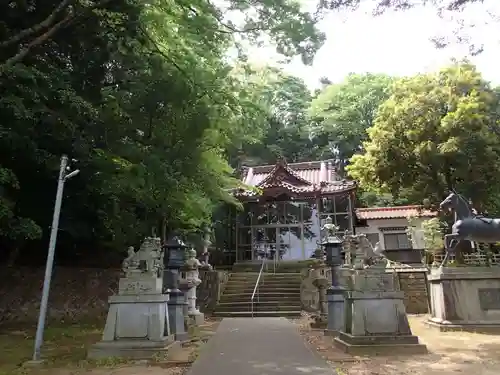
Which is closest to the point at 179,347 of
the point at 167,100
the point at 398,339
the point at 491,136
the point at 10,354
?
the point at 10,354

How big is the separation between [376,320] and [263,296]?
810 centimetres

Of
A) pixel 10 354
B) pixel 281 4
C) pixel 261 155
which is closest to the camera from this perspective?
pixel 10 354

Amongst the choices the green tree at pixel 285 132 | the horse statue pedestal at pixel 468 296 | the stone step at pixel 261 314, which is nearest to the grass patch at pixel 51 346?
the stone step at pixel 261 314

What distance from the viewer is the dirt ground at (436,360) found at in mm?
5453

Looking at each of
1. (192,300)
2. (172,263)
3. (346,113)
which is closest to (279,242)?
(192,300)

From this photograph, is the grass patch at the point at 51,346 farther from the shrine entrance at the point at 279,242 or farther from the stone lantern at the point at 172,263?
the shrine entrance at the point at 279,242

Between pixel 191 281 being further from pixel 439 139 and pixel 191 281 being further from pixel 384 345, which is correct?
pixel 439 139

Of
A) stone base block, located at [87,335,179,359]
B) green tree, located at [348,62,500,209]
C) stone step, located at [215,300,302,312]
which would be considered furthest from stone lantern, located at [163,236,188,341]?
green tree, located at [348,62,500,209]

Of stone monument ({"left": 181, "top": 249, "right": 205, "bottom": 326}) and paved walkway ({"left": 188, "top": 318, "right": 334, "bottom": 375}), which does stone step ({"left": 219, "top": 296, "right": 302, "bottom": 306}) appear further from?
paved walkway ({"left": 188, "top": 318, "right": 334, "bottom": 375})

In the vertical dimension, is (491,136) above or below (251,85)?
below

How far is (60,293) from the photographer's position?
13.0 m

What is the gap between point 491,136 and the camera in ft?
43.8

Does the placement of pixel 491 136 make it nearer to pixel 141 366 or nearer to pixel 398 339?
pixel 398 339

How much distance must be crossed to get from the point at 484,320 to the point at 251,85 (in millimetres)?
8797
